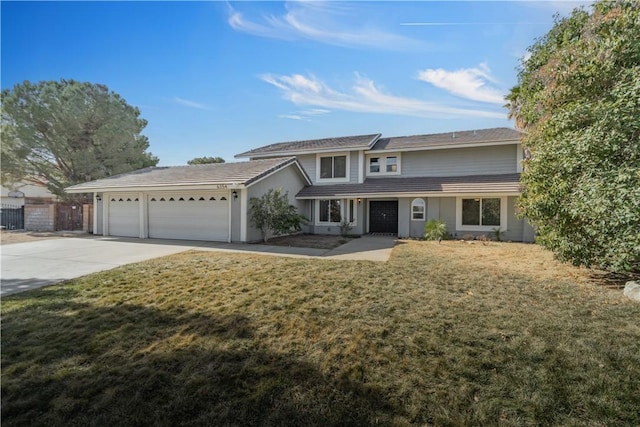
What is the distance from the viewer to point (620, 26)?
654cm

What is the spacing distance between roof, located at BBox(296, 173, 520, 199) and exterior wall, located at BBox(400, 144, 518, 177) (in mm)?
430

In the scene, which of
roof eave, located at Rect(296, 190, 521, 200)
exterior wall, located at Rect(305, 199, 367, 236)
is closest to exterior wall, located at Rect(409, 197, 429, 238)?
roof eave, located at Rect(296, 190, 521, 200)

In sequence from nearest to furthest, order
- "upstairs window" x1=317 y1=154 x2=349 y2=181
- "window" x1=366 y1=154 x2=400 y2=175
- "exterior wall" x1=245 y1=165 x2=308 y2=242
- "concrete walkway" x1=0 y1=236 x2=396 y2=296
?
"concrete walkway" x1=0 y1=236 x2=396 y2=296 → "exterior wall" x1=245 y1=165 x2=308 y2=242 → "window" x1=366 y1=154 x2=400 y2=175 → "upstairs window" x1=317 y1=154 x2=349 y2=181

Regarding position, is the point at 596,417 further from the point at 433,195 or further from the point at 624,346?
the point at 433,195

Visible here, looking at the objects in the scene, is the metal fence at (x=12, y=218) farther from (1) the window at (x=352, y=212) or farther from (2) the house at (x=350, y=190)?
(1) the window at (x=352, y=212)

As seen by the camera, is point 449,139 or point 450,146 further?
point 449,139

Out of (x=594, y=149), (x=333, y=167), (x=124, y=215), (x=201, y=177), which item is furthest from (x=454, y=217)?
(x=124, y=215)

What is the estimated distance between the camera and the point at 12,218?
798 inches

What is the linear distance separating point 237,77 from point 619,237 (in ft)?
41.3

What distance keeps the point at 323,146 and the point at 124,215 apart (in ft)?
40.7

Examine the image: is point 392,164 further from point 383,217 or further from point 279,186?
point 279,186

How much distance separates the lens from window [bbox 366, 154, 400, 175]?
1770 cm

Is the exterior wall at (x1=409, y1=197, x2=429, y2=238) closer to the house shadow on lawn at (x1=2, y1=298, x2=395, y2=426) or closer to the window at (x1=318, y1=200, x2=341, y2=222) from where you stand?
the window at (x1=318, y1=200, x2=341, y2=222)

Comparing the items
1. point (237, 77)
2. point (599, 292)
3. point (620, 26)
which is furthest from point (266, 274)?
point (620, 26)
